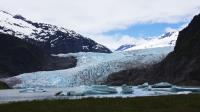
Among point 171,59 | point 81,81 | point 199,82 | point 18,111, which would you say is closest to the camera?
point 18,111

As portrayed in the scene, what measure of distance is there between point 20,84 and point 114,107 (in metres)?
119

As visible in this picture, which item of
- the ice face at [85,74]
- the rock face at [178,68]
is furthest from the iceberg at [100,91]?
the ice face at [85,74]

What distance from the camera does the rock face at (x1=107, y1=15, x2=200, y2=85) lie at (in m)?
123

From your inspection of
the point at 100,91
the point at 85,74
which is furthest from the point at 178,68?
the point at 100,91

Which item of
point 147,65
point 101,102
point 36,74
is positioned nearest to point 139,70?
point 147,65

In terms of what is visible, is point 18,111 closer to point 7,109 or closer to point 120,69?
point 7,109

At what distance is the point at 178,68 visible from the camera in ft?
425

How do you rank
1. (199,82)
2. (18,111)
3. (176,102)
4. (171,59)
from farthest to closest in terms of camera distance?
(171,59) < (199,82) < (176,102) < (18,111)

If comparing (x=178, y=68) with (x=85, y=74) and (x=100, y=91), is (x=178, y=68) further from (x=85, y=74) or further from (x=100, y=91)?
(x=100, y=91)

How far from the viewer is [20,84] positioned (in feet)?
474

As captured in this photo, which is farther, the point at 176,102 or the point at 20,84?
the point at 20,84

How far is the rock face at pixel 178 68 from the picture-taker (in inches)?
4830

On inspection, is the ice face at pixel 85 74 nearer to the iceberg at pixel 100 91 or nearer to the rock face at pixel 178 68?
the rock face at pixel 178 68

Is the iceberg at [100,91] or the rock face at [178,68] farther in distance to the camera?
the rock face at [178,68]
